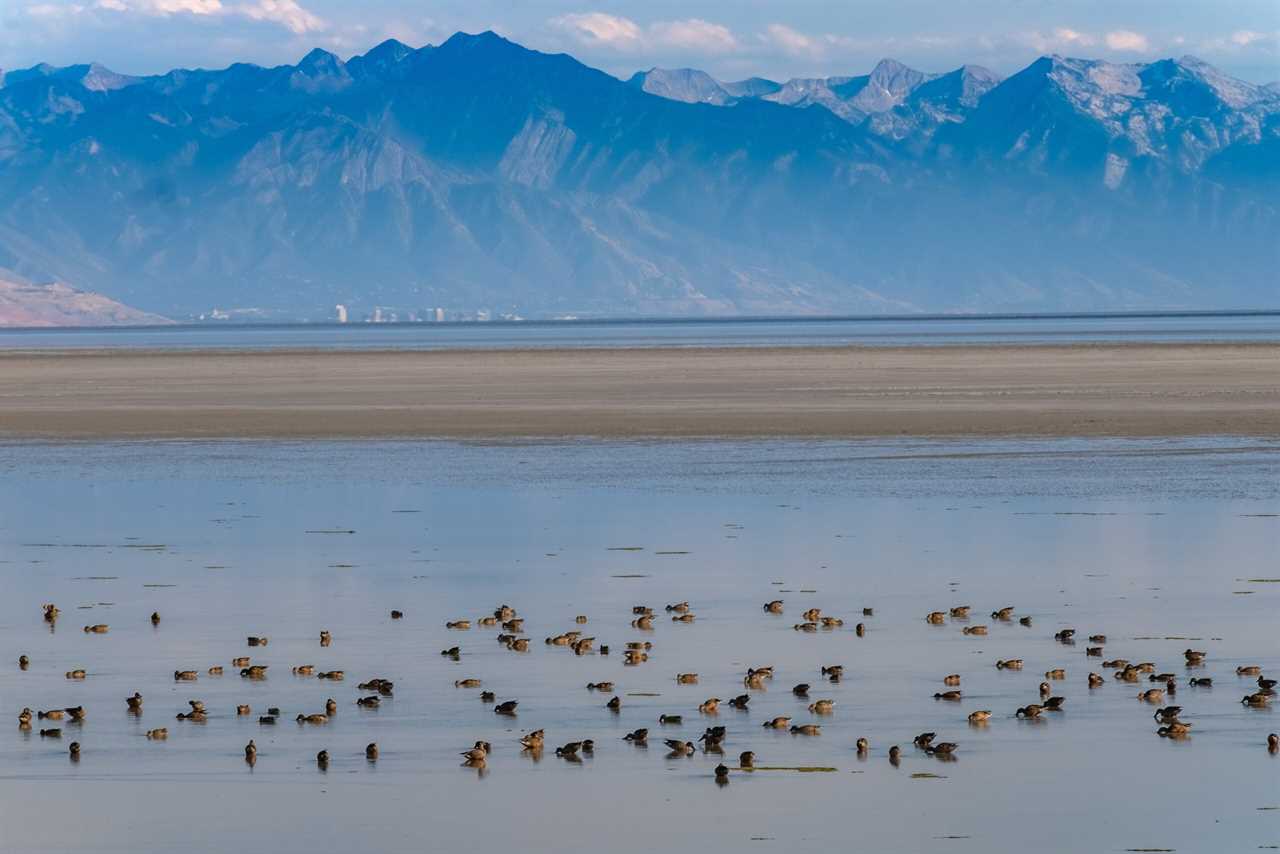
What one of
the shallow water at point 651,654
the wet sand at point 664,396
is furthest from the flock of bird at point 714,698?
the wet sand at point 664,396

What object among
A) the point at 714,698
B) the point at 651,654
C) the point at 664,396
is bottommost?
the point at 714,698

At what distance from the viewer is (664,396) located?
54.2 meters

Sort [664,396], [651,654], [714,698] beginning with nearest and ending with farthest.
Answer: [714,698] < [651,654] < [664,396]

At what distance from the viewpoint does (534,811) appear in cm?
1162

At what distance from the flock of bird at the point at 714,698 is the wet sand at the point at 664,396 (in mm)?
22431

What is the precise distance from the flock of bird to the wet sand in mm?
22431

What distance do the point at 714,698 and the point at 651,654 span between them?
6.52 feet

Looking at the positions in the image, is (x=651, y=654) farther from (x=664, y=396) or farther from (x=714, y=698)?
(x=664, y=396)

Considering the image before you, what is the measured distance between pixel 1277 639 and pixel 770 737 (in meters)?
5.10

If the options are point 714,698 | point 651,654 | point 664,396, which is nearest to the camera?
point 714,698

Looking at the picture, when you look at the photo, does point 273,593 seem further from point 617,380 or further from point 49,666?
point 617,380

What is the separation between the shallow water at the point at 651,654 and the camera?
11461mm

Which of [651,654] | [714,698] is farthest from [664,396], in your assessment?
[714,698]

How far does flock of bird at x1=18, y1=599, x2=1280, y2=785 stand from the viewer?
12.9m
